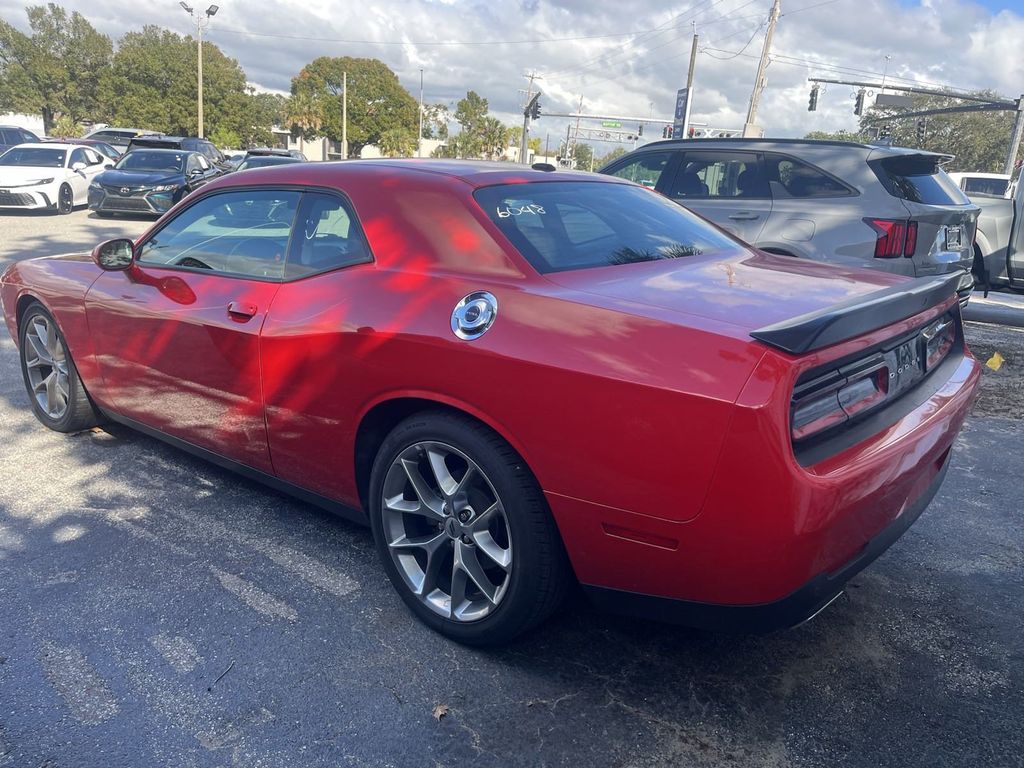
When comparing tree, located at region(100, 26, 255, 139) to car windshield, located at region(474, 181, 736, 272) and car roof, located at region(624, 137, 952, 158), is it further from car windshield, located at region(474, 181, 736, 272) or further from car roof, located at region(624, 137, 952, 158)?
car windshield, located at region(474, 181, 736, 272)

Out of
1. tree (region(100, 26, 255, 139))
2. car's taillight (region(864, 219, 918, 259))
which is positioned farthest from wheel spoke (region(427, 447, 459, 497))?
tree (region(100, 26, 255, 139))

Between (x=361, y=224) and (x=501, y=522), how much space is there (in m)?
1.23

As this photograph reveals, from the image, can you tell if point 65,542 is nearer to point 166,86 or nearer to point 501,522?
point 501,522

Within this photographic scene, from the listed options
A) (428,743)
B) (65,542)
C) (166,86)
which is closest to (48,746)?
(428,743)

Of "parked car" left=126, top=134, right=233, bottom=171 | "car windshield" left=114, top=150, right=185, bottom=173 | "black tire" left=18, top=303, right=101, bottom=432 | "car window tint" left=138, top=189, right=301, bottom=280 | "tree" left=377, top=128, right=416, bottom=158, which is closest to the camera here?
"car window tint" left=138, top=189, right=301, bottom=280

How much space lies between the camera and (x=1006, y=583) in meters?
3.14

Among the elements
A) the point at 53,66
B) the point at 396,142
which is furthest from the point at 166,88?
the point at 396,142

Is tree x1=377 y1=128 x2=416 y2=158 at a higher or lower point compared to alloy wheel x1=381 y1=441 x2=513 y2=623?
higher

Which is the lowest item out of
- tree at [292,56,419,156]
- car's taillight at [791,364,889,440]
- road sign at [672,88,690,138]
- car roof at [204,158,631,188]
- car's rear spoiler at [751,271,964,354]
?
car's taillight at [791,364,889,440]

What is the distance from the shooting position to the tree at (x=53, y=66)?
52000 millimetres

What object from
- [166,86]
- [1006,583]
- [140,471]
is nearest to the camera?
[1006,583]

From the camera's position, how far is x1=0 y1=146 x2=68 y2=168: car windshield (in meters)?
15.9

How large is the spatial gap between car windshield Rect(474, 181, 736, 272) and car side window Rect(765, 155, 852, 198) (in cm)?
341

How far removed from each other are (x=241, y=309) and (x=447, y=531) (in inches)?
49.5
